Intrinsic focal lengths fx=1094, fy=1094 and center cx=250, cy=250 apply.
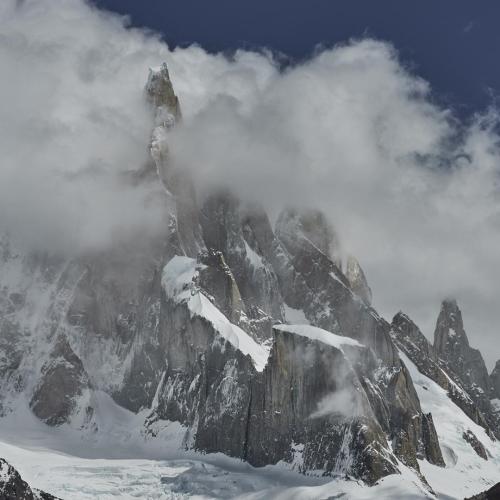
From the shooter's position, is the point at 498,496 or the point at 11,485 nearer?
the point at 498,496

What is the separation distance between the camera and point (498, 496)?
5925 inches

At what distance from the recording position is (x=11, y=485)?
186 m

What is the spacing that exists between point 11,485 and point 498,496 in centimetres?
8270
